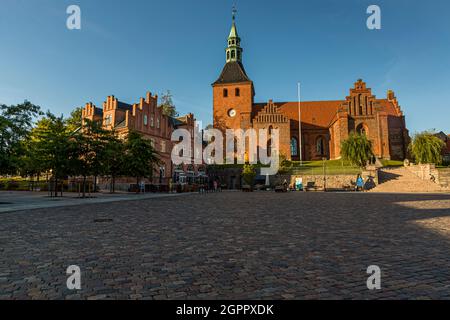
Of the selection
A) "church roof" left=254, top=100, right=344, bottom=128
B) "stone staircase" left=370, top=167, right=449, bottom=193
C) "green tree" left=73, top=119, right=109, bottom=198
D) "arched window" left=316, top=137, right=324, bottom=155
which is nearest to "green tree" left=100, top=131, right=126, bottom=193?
"green tree" left=73, top=119, right=109, bottom=198

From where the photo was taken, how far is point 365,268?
4.23 meters

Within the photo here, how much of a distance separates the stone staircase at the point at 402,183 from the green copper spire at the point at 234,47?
119ft

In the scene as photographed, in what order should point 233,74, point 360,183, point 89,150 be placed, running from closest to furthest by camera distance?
point 89,150
point 360,183
point 233,74

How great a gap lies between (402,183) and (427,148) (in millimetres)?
11559

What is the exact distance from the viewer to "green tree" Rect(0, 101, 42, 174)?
611 inches

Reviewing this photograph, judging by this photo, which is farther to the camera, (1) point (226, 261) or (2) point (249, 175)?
(2) point (249, 175)

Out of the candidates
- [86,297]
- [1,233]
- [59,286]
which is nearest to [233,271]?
[86,297]

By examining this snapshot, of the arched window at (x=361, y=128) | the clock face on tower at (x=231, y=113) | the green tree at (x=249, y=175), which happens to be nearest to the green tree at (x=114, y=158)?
the green tree at (x=249, y=175)

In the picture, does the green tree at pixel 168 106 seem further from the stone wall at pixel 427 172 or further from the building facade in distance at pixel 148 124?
the stone wall at pixel 427 172

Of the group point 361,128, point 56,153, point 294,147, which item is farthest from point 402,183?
point 56,153

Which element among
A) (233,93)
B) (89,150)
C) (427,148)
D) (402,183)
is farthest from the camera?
(233,93)

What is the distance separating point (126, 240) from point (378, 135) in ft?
182

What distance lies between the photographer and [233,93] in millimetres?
57656

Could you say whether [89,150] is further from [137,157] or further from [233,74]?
[233,74]
